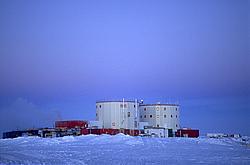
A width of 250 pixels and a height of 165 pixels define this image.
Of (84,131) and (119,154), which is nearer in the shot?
(119,154)

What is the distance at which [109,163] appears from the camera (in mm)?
17078

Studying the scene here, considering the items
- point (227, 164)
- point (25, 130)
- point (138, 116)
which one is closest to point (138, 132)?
point (138, 116)

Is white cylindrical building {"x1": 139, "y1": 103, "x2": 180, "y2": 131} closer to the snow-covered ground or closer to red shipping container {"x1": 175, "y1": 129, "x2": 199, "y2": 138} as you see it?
red shipping container {"x1": 175, "y1": 129, "x2": 199, "y2": 138}

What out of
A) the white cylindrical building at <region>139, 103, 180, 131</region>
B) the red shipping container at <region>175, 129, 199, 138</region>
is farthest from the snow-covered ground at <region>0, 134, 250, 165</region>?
the red shipping container at <region>175, 129, 199, 138</region>

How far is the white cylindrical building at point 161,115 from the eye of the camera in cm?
5353

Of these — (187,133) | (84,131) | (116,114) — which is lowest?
(187,133)

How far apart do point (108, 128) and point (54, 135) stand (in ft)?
20.7

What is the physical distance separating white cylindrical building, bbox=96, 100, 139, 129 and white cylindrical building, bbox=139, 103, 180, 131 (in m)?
3.87

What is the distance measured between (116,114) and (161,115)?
6.88m

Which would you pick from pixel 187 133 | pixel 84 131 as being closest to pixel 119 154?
pixel 84 131

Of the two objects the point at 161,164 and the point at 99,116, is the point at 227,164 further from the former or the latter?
the point at 99,116

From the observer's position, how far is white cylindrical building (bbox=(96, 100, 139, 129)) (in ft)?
163

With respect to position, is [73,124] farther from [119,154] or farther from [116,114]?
[119,154]

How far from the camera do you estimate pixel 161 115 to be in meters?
53.6
